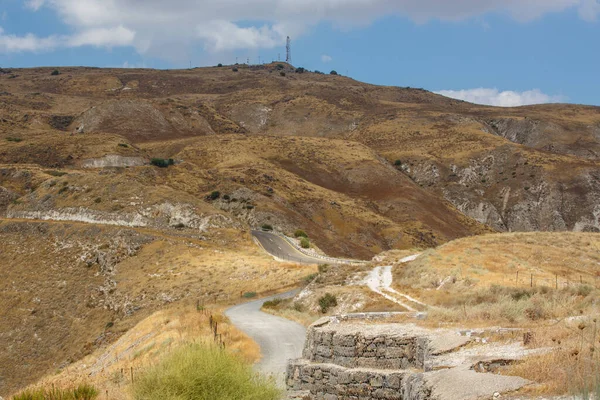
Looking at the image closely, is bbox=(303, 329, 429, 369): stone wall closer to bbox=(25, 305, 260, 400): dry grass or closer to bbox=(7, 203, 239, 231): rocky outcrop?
bbox=(25, 305, 260, 400): dry grass

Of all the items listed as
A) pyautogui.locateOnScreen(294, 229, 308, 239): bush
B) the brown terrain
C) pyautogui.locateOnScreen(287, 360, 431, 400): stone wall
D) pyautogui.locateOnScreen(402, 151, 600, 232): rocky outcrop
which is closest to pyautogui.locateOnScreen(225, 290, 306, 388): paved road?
pyautogui.locateOnScreen(287, 360, 431, 400): stone wall

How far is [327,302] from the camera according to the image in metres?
27.6

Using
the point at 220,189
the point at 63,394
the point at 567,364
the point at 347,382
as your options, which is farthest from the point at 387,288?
the point at 220,189

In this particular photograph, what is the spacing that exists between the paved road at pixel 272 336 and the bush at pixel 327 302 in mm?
1945

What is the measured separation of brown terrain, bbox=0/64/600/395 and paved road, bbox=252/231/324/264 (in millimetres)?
2223

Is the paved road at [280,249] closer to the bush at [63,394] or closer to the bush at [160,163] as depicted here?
the bush at [160,163]

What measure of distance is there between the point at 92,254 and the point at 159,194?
16839 mm

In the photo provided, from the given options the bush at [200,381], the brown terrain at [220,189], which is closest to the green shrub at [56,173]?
the brown terrain at [220,189]

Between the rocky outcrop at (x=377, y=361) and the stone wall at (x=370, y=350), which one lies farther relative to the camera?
the stone wall at (x=370, y=350)

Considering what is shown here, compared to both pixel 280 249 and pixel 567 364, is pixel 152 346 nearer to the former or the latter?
pixel 567 364

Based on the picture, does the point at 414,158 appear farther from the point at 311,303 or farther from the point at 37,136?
the point at 311,303

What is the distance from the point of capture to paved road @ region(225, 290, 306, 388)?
1691 cm

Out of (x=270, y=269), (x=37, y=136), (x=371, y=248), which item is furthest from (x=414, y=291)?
(x=37, y=136)

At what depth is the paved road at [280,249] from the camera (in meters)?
54.8
